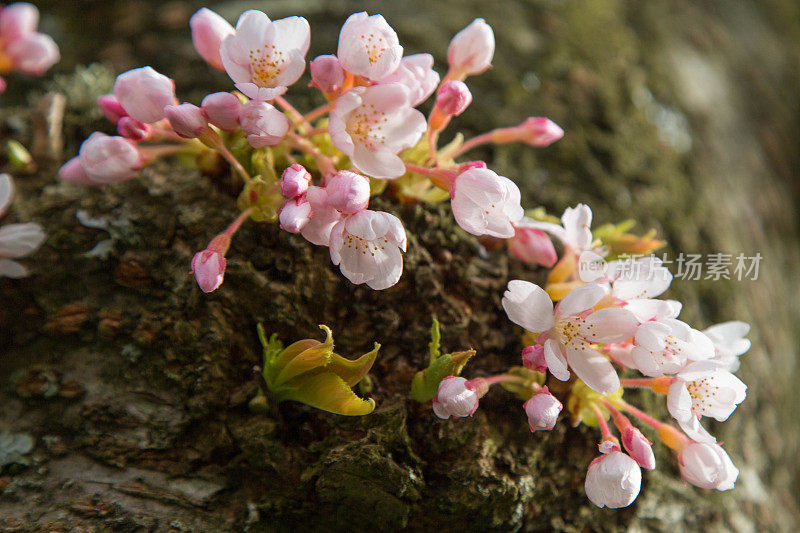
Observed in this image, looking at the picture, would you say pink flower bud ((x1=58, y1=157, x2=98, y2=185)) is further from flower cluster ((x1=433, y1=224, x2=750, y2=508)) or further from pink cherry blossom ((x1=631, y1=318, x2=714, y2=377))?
pink cherry blossom ((x1=631, y1=318, x2=714, y2=377))

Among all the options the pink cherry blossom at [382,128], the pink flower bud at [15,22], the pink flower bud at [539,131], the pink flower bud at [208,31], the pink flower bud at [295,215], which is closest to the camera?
the pink flower bud at [295,215]

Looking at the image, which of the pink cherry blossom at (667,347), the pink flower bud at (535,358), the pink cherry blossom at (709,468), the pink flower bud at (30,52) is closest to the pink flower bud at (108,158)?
the pink flower bud at (30,52)

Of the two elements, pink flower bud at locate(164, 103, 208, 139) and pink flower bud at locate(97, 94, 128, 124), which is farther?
pink flower bud at locate(97, 94, 128, 124)

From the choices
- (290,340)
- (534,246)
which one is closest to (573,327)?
(534,246)

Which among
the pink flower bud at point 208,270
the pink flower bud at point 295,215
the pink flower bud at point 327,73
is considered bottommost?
the pink flower bud at point 208,270

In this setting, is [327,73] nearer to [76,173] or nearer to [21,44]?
[76,173]

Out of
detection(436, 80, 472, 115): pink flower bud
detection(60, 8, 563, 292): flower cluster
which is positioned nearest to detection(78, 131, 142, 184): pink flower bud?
detection(60, 8, 563, 292): flower cluster

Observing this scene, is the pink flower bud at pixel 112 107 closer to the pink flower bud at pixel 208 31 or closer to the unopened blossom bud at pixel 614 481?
the pink flower bud at pixel 208 31

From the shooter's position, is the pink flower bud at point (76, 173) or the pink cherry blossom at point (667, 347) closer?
the pink cherry blossom at point (667, 347)
